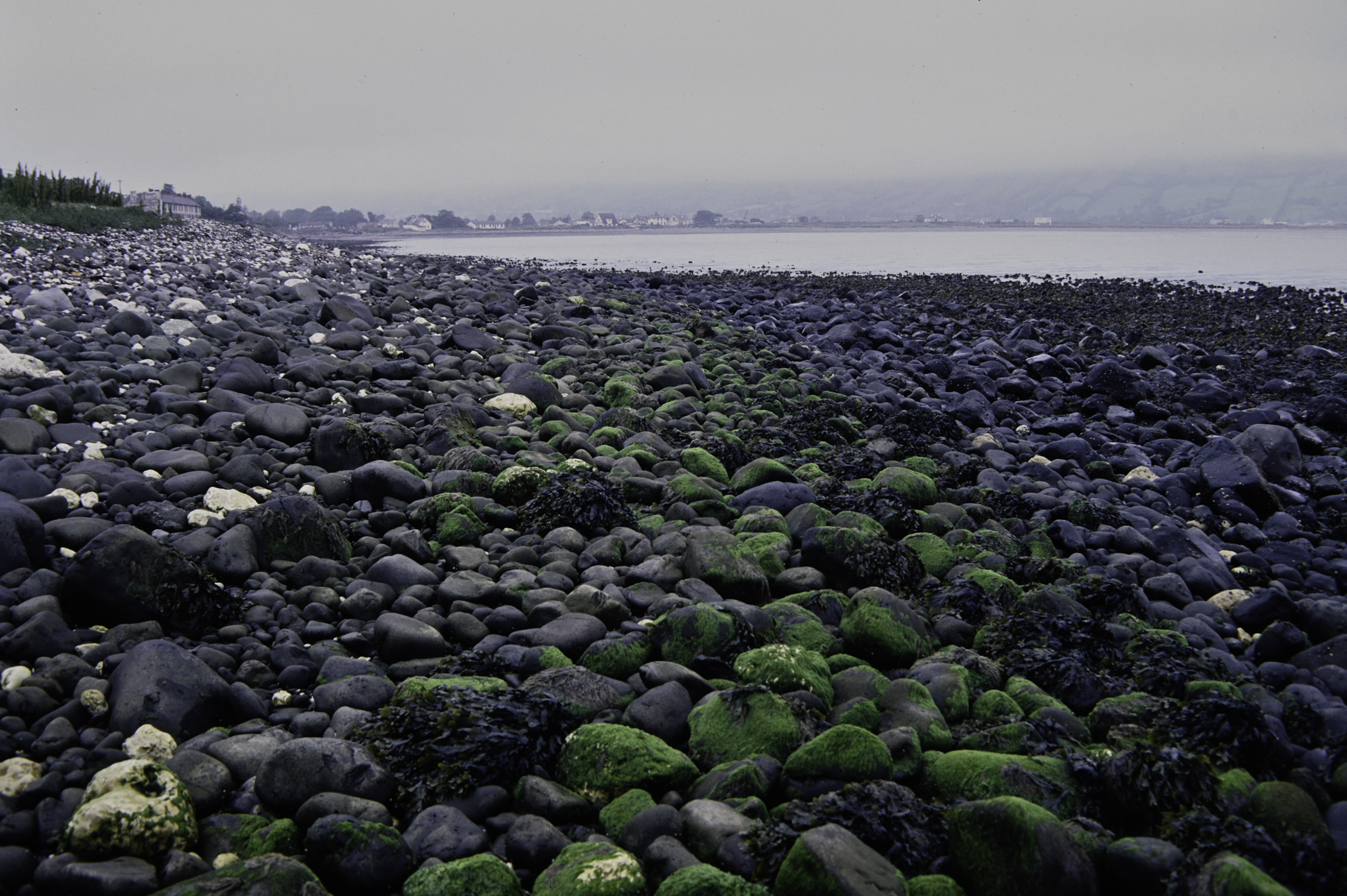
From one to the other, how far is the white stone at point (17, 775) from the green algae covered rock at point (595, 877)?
203 centimetres

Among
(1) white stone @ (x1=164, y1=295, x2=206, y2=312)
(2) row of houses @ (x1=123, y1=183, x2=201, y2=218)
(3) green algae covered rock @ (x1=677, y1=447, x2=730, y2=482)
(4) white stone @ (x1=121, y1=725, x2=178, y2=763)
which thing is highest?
(2) row of houses @ (x1=123, y1=183, x2=201, y2=218)

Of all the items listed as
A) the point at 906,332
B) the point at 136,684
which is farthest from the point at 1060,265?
the point at 136,684

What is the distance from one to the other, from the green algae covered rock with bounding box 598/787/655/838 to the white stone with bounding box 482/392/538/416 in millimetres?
6040

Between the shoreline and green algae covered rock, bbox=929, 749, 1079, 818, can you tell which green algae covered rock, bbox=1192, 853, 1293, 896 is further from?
green algae covered rock, bbox=929, 749, 1079, 818

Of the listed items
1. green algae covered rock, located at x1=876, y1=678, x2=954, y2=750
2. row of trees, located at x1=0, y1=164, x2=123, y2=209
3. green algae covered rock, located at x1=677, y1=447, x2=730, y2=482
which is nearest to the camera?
green algae covered rock, located at x1=876, y1=678, x2=954, y2=750

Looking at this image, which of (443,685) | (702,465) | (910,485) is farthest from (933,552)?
(443,685)

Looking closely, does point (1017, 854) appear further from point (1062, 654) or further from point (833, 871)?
point (1062, 654)

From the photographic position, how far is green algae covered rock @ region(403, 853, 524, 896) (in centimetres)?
280

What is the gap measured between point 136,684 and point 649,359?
923 centimetres

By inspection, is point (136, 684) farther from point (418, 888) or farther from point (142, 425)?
point (142, 425)

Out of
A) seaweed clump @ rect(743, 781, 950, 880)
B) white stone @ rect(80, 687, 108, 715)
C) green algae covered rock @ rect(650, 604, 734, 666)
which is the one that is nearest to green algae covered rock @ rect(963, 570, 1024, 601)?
green algae covered rock @ rect(650, 604, 734, 666)

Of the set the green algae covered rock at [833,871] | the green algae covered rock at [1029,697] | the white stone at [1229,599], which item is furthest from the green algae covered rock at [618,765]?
the white stone at [1229,599]

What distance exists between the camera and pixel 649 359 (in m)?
12.2

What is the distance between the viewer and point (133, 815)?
9.37 feet
